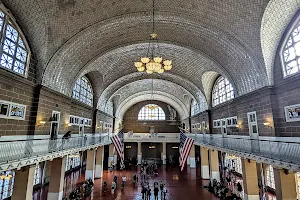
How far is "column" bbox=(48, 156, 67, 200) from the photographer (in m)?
12.1

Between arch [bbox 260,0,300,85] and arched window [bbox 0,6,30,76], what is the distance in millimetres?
12546

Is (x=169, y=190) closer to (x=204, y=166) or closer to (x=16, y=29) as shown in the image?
(x=204, y=166)

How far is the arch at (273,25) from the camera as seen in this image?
914 centimetres

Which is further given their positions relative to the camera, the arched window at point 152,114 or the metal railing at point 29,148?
the arched window at point 152,114

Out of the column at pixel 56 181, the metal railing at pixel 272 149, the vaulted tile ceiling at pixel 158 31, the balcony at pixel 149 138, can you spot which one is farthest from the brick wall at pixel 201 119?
the column at pixel 56 181

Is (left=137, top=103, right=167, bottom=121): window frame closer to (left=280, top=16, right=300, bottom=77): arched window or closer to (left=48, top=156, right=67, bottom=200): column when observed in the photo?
(left=48, top=156, right=67, bottom=200): column

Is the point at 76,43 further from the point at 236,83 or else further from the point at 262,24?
the point at 236,83

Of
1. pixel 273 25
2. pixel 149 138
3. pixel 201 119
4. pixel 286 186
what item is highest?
pixel 273 25

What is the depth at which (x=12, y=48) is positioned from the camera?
9.61 metres

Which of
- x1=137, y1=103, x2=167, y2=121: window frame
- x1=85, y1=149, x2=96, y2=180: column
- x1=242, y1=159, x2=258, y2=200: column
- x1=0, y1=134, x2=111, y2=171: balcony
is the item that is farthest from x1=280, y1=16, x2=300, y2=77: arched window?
x1=137, y1=103, x2=167, y2=121: window frame

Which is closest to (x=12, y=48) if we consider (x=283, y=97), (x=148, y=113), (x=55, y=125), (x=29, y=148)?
(x=29, y=148)

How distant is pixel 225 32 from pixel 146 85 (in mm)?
17613

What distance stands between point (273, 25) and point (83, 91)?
16020 mm

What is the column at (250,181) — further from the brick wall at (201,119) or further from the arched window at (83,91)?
the arched window at (83,91)
